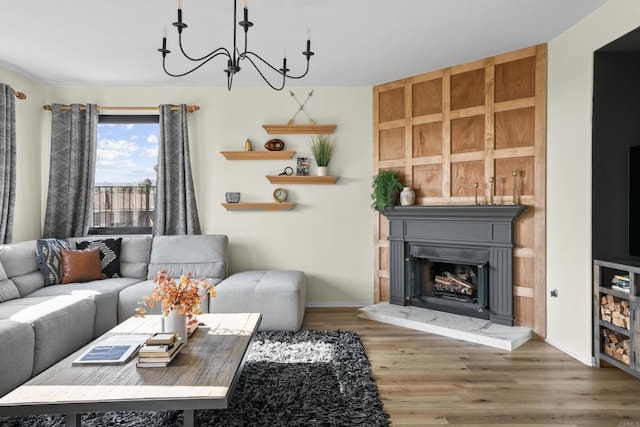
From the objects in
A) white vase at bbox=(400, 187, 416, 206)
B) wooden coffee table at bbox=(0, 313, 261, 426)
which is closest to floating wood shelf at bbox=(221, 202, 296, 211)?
white vase at bbox=(400, 187, 416, 206)

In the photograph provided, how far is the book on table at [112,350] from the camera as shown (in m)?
1.91

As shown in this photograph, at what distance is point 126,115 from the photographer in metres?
4.52

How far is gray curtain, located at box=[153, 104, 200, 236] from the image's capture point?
433 centimetres

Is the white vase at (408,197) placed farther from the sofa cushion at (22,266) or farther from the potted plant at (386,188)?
the sofa cushion at (22,266)

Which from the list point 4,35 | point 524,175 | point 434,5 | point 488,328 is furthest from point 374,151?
point 4,35

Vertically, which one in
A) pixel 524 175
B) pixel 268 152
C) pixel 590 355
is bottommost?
pixel 590 355

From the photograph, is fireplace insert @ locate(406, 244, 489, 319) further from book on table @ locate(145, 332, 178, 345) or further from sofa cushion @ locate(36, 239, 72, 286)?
sofa cushion @ locate(36, 239, 72, 286)

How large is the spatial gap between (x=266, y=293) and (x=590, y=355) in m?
2.59

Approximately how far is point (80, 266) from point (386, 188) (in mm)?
3122

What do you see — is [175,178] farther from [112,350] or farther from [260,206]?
[112,350]

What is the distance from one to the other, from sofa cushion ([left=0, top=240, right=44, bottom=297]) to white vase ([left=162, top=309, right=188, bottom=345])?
2.06m

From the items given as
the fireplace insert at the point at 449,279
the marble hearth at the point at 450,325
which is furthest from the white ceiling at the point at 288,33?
the marble hearth at the point at 450,325

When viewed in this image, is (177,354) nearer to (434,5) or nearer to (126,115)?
(434,5)

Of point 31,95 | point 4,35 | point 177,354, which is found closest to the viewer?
point 177,354
